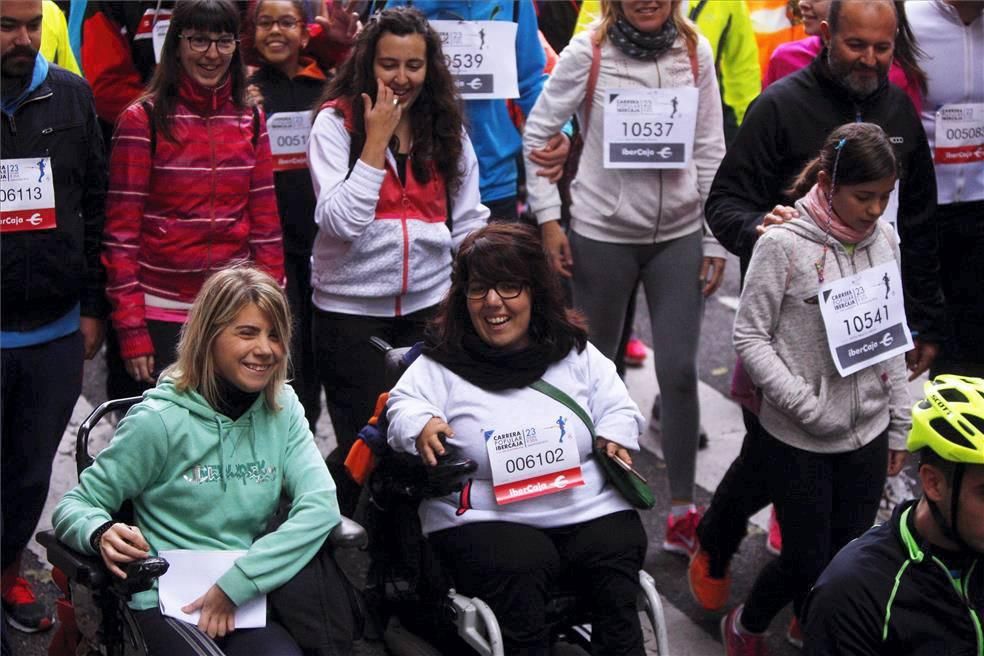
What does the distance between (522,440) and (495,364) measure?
26 centimetres

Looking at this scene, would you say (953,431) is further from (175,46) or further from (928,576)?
(175,46)

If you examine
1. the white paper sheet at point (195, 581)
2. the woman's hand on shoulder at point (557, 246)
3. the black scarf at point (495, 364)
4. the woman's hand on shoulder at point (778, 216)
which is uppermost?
the woman's hand on shoulder at point (778, 216)

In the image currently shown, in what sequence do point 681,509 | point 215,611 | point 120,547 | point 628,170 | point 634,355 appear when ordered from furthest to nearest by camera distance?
point 634,355 < point 681,509 < point 628,170 < point 215,611 < point 120,547

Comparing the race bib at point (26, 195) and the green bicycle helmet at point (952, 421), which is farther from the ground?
the race bib at point (26, 195)

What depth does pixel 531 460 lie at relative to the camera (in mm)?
4246

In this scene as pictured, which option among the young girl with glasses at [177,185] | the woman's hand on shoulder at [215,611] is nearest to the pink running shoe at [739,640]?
the woman's hand on shoulder at [215,611]

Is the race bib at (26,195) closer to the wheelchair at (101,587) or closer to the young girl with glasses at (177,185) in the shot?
the young girl with glasses at (177,185)

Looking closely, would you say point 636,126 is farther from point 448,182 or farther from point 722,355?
point 722,355

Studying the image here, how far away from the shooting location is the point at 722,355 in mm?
8109

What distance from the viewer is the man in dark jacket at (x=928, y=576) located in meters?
3.05

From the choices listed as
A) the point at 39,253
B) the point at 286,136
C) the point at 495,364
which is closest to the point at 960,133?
the point at 495,364

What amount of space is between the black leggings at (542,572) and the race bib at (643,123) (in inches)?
70.7

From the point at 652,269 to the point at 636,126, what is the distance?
1.81 feet

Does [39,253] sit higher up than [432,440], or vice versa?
[39,253]
